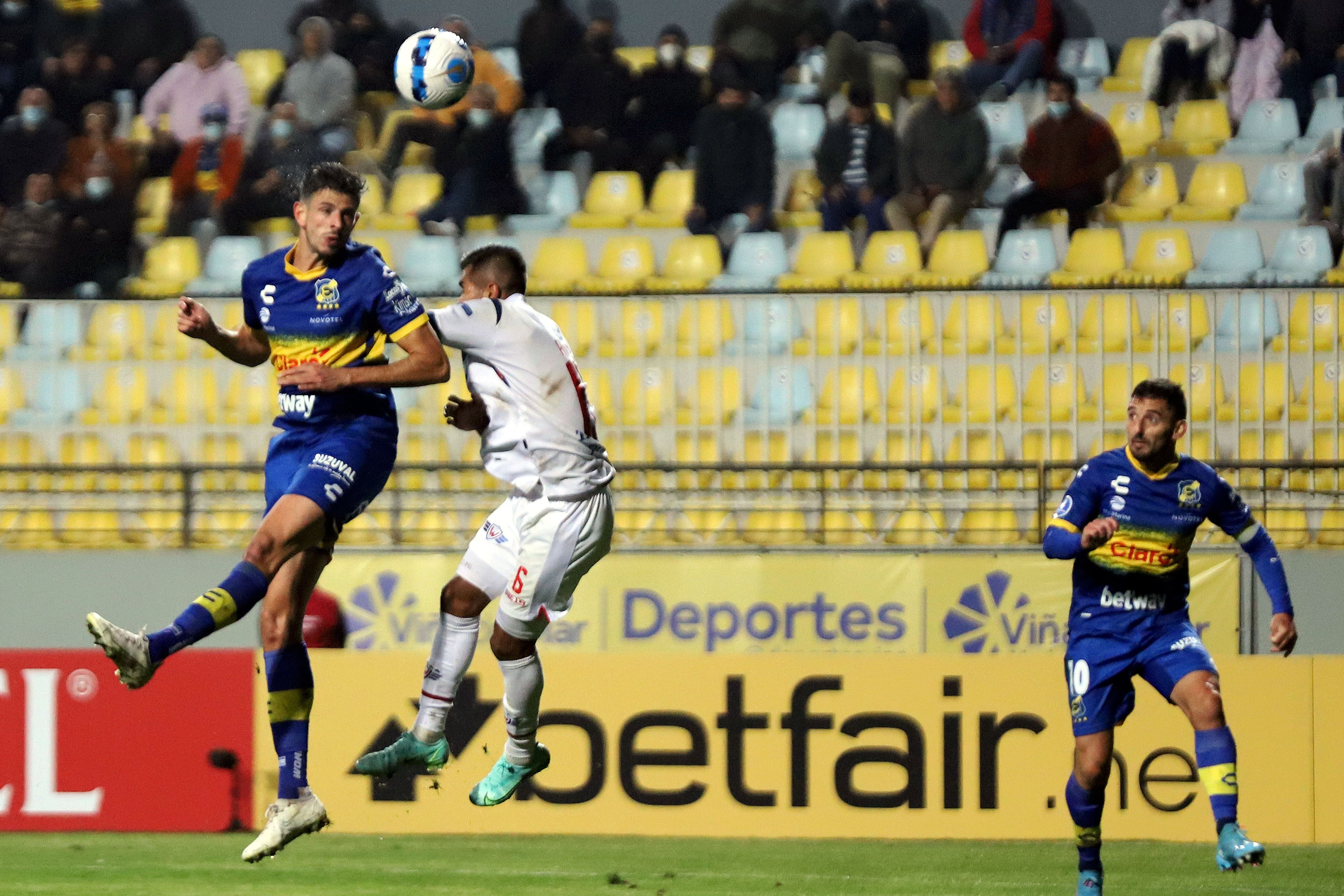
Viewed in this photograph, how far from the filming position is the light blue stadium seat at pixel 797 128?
14578 millimetres

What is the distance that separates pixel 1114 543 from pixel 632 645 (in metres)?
4.46

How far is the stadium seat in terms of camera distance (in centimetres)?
1388

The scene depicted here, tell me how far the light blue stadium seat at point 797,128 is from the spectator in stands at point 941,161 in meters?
1.06

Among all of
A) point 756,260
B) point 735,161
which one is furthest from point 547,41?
point 756,260

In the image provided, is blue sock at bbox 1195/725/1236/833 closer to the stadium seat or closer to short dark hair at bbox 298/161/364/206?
short dark hair at bbox 298/161/364/206

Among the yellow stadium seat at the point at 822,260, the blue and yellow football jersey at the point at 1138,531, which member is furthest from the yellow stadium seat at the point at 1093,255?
the blue and yellow football jersey at the point at 1138,531

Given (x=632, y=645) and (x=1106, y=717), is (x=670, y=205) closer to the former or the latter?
(x=632, y=645)

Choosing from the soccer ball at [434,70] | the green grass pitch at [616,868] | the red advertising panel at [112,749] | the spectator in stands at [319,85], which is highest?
the spectator in stands at [319,85]

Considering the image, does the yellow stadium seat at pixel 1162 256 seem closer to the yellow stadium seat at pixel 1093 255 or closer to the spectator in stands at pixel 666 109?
the yellow stadium seat at pixel 1093 255

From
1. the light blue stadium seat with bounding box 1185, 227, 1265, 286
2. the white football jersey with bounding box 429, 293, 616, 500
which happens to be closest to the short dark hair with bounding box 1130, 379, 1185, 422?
the white football jersey with bounding box 429, 293, 616, 500

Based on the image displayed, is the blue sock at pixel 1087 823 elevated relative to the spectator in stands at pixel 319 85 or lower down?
lower down

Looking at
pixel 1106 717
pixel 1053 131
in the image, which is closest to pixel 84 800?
pixel 1106 717

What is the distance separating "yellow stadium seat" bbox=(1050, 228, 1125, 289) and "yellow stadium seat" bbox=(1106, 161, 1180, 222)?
402mm

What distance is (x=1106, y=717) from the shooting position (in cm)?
752
